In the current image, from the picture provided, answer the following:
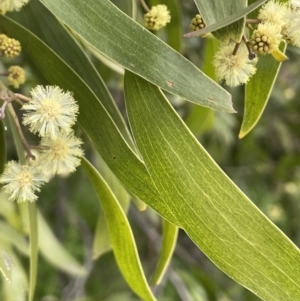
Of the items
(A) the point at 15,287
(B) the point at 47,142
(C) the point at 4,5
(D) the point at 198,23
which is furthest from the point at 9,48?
(A) the point at 15,287

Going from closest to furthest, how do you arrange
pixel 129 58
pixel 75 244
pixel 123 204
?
pixel 129 58, pixel 123 204, pixel 75 244

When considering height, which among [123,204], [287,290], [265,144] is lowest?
[287,290]

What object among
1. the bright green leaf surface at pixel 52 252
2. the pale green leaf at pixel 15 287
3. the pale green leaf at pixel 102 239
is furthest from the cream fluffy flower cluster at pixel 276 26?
the bright green leaf surface at pixel 52 252

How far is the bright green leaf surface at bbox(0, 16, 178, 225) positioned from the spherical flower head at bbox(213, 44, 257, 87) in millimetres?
181

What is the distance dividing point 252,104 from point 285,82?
212cm

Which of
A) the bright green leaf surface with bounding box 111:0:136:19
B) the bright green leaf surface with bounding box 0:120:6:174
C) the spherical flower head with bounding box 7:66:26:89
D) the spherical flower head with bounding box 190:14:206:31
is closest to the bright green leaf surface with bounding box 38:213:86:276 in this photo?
the bright green leaf surface with bounding box 0:120:6:174

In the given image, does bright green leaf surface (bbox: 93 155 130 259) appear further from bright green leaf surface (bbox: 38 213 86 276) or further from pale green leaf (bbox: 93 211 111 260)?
bright green leaf surface (bbox: 38 213 86 276)

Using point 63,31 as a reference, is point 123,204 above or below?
below

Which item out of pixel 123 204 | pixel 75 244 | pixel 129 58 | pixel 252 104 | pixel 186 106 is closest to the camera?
pixel 129 58

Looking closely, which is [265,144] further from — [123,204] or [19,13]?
[19,13]

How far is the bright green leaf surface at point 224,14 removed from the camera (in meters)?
0.58

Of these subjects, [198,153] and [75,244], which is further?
[75,244]

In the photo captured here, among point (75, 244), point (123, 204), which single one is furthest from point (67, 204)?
point (123, 204)

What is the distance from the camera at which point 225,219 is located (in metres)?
0.59
